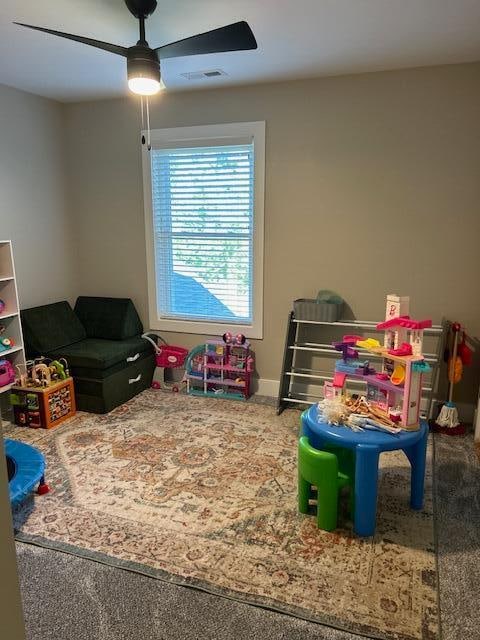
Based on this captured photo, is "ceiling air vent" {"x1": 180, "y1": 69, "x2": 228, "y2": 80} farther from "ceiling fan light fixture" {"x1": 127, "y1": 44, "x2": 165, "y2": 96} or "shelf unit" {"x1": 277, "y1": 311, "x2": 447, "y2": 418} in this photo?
"shelf unit" {"x1": 277, "y1": 311, "x2": 447, "y2": 418}

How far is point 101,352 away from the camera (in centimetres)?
367

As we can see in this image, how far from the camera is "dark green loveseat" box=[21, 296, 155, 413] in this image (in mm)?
3605

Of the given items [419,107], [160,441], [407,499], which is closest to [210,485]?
[160,441]

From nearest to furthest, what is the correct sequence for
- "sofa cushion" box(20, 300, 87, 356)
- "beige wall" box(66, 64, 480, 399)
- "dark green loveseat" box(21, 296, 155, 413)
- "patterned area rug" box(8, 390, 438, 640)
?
Result: "patterned area rug" box(8, 390, 438, 640) → "beige wall" box(66, 64, 480, 399) → "dark green loveseat" box(21, 296, 155, 413) → "sofa cushion" box(20, 300, 87, 356)

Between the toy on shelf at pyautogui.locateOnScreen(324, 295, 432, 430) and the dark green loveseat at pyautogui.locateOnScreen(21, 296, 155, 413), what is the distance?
1.92m

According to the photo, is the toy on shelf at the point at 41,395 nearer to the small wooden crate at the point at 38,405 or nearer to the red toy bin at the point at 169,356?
the small wooden crate at the point at 38,405

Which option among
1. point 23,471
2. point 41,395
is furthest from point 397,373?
point 41,395

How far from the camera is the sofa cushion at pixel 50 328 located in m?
3.72

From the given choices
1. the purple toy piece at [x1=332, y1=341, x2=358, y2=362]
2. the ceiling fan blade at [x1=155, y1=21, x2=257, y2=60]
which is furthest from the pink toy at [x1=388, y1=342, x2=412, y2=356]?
the ceiling fan blade at [x1=155, y1=21, x2=257, y2=60]

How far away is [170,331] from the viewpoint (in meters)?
4.30

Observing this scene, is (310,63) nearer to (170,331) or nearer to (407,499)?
(170,331)

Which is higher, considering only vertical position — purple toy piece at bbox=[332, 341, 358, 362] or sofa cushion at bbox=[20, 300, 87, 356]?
purple toy piece at bbox=[332, 341, 358, 362]

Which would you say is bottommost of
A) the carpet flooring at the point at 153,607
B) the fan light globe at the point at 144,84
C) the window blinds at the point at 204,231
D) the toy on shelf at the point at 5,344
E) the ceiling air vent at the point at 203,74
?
the carpet flooring at the point at 153,607

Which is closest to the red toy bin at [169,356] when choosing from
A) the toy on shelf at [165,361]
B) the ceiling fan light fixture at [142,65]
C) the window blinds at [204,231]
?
the toy on shelf at [165,361]
